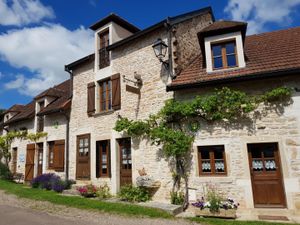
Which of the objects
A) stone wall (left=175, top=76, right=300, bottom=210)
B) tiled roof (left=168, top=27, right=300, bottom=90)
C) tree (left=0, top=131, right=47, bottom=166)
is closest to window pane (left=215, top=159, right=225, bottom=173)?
stone wall (left=175, top=76, right=300, bottom=210)

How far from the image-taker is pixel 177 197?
7.84m

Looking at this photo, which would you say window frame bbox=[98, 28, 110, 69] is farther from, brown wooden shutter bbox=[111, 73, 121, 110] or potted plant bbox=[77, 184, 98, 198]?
potted plant bbox=[77, 184, 98, 198]

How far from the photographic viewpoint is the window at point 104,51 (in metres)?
11.3

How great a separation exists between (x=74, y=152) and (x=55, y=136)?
6.24 feet

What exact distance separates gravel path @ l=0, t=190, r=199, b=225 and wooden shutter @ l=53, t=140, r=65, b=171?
3593mm

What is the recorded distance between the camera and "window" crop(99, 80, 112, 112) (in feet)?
35.5

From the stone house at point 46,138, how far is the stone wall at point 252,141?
7.34 m

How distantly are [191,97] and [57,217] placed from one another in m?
5.46

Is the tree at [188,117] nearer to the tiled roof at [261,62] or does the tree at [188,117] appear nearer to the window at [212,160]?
the window at [212,160]

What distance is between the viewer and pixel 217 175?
296 inches

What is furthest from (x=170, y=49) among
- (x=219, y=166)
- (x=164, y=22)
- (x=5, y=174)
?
(x=5, y=174)

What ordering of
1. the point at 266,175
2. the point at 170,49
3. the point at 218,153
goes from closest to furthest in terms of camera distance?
the point at 266,175, the point at 218,153, the point at 170,49

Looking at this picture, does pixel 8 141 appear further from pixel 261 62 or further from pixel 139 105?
pixel 261 62

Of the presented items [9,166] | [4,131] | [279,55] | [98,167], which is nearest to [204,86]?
[279,55]
